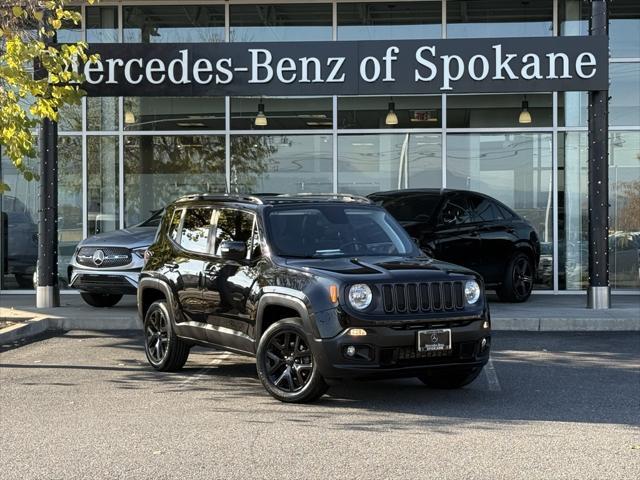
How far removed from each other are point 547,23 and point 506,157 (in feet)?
8.97

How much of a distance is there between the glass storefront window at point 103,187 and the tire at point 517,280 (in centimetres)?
756

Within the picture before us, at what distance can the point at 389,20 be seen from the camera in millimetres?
16766

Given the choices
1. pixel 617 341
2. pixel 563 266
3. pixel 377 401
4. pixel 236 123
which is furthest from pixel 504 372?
pixel 236 123

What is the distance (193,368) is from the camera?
8.98 metres

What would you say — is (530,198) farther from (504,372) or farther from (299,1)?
(504,372)

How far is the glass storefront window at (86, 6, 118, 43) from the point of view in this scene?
17.0m

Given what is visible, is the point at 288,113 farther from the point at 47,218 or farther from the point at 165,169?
the point at 47,218

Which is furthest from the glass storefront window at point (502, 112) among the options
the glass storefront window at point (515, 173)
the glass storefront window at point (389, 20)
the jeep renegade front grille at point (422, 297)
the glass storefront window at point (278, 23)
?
the jeep renegade front grille at point (422, 297)

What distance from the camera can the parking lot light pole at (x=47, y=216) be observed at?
13.0 meters

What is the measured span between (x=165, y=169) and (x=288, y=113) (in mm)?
2645

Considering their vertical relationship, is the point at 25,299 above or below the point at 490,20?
below

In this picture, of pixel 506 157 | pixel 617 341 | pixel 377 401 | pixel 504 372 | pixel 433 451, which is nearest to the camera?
pixel 433 451

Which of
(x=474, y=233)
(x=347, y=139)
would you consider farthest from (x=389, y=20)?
(x=474, y=233)

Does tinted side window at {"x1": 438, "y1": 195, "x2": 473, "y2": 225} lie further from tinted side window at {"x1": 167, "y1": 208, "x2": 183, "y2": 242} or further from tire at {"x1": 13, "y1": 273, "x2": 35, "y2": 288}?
tire at {"x1": 13, "y1": 273, "x2": 35, "y2": 288}
